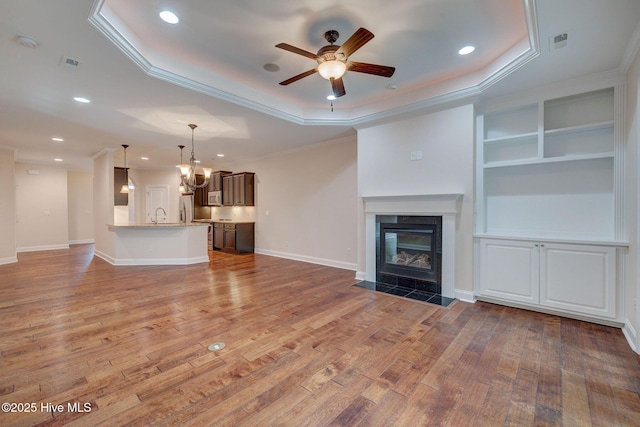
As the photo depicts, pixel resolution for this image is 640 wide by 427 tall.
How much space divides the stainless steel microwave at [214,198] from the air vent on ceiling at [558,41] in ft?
27.0

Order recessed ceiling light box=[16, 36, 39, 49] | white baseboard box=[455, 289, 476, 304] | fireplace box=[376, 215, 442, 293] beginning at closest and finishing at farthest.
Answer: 1. recessed ceiling light box=[16, 36, 39, 49]
2. white baseboard box=[455, 289, 476, 304]
3. fireplace box=[376, 215, 442, 293]

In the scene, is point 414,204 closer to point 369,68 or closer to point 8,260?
point 369,68

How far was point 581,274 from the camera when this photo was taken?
123 inches

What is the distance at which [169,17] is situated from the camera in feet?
8.40

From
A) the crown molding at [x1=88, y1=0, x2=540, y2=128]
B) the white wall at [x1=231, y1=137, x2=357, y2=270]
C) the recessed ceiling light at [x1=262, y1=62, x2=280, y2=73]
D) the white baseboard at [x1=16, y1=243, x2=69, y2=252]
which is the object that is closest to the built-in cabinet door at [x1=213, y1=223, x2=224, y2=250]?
the white wall at [x1=231, y1=137, x2=357, y2=270]

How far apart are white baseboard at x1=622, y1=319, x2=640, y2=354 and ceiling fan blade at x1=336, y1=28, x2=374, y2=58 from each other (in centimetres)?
352

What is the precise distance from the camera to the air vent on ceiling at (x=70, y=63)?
2799 millimetres

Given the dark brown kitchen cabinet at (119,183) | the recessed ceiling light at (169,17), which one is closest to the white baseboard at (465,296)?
the recessed ceiling light at (169,17)

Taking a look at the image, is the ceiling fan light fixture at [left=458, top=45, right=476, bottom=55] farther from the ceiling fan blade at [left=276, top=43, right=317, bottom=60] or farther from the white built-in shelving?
the ceiling fan blade at [left=276, top=43, right=317, bottom=60]

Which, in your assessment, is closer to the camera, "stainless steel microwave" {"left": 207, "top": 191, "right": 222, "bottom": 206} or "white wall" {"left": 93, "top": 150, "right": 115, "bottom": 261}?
"white wall" {"left": 93, "top": 150, "right": 115, "bottom": 261}

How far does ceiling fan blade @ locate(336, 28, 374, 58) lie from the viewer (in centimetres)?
221

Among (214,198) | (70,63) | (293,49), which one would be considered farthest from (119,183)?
(293,49)

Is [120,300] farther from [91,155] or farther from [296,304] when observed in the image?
[91,155]

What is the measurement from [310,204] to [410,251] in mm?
2773
